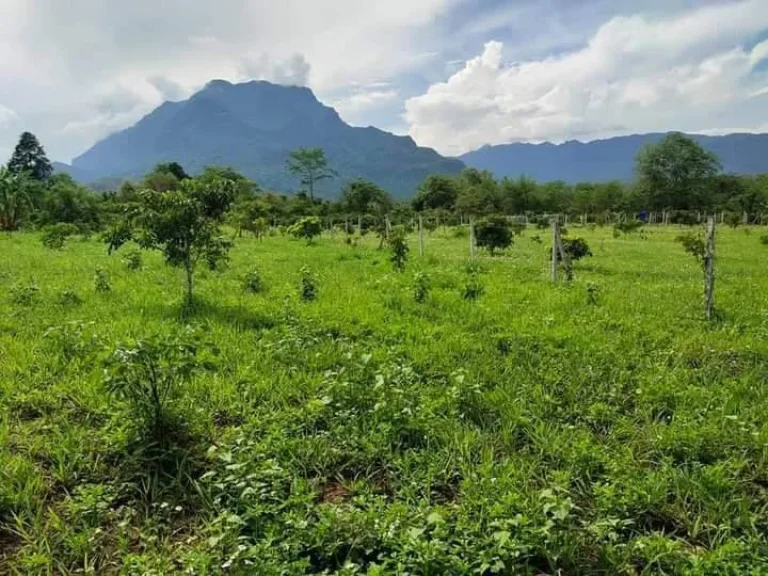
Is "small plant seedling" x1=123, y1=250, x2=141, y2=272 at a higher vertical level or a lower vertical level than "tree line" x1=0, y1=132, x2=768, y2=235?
lower

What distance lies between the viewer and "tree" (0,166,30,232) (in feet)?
110

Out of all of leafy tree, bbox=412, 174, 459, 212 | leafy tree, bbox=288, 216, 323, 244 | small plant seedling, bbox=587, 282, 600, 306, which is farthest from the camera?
leafy tree, bbox=412, 174, 459, 212

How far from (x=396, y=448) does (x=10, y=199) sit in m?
38.8

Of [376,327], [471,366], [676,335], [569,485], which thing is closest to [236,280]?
[376,327]

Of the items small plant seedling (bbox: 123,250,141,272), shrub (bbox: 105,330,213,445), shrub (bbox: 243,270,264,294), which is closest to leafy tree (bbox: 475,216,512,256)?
shrub (bbox: 243,270,264,294)

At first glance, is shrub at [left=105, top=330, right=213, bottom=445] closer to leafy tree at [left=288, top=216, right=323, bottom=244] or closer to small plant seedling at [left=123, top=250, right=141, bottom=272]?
small plant seedling at [left=123, top=250, right=141, bottom=272]

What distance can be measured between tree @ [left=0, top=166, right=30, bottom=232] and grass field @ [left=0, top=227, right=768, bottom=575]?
32.6m

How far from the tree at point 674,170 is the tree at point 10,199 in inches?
2576

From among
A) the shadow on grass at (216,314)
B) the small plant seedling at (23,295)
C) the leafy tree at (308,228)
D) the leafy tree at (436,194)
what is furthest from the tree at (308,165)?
the shadow on grass at (216,314)

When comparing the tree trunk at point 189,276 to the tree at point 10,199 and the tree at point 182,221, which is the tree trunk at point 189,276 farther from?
the tree at point 10,199

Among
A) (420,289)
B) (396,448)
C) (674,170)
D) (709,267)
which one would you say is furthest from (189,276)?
(674,170)

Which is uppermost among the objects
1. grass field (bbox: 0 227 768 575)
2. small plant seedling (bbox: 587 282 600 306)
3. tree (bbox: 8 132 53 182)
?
tree (bbox: 8 132 53 182)

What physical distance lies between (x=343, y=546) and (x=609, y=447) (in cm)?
220

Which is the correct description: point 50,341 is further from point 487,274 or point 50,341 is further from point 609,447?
point 487,274
